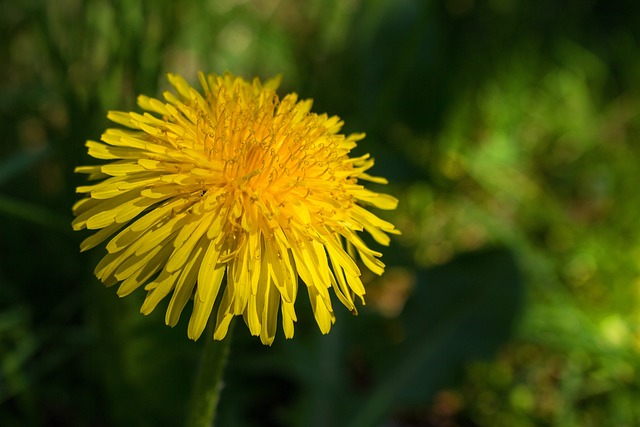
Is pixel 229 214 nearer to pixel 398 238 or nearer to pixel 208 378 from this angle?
pixel 208 378

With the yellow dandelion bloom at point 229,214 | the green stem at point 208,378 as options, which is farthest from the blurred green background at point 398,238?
the yellow dandelion bloom at point 229,214

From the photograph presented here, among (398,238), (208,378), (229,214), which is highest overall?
(398,238)

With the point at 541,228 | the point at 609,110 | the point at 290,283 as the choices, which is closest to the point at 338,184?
the point at 290,283

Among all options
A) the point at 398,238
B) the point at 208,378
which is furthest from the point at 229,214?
the point at 398,238

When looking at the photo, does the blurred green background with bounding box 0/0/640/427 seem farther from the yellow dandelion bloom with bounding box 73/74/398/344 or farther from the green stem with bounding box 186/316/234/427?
the yellow dandelion bloom with bounding box 73/74/398/344

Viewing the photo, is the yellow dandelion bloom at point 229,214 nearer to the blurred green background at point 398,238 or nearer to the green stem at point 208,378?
the green stem at point 208,378

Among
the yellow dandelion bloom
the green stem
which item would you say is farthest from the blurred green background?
the yellow dandelion bloom
